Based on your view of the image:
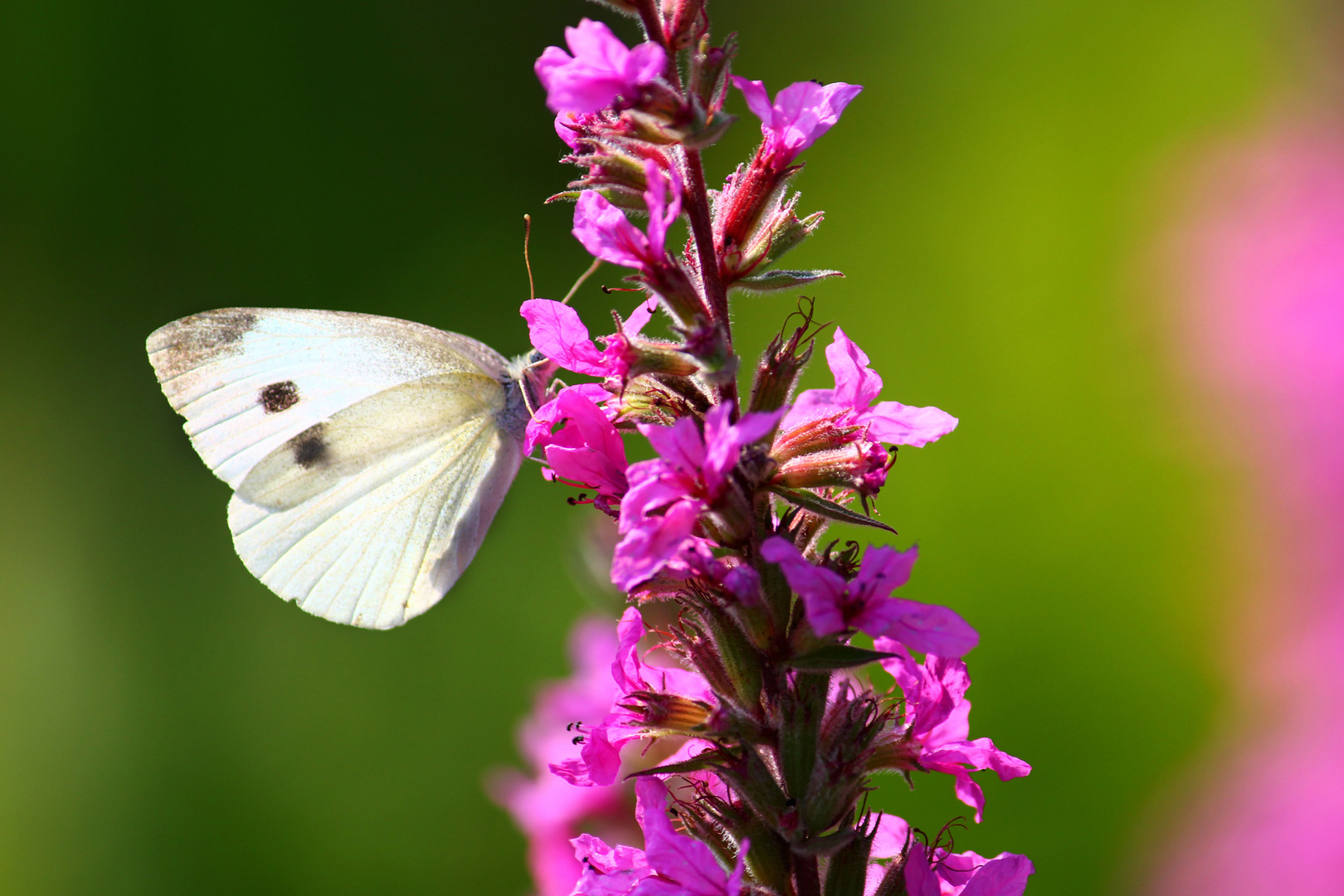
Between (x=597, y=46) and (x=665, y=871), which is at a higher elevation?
(x=597, y=46)

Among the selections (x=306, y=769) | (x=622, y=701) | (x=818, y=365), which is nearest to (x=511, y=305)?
(x=818, y=365)

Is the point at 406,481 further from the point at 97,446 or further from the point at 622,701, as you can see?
the point at 97,446

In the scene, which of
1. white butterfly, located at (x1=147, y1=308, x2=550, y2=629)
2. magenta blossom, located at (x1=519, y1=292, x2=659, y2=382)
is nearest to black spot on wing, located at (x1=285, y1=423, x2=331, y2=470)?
white butterfly, located at (x1=147, y1=308, x2=550, y2=629)

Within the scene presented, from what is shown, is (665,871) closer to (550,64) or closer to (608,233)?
(608,233)

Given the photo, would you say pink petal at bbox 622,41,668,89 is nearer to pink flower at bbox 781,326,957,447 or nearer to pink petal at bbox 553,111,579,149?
pink petal at bbox 553,111,579,149

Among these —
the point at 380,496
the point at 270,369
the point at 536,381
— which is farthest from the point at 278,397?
the point at 536,381

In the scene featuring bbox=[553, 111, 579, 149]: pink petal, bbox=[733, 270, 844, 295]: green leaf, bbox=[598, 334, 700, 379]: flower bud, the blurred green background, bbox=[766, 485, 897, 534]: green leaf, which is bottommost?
the blurred green background
